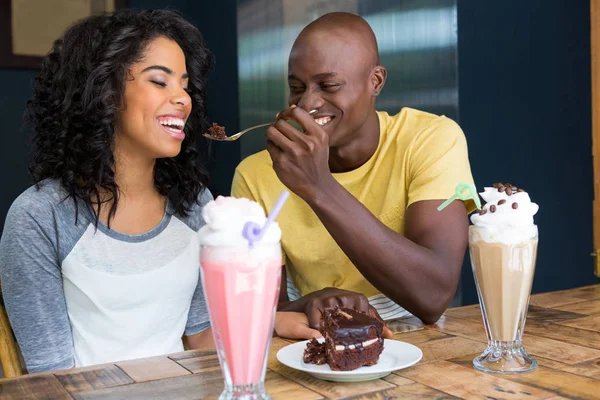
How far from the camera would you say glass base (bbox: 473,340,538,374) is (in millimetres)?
1051

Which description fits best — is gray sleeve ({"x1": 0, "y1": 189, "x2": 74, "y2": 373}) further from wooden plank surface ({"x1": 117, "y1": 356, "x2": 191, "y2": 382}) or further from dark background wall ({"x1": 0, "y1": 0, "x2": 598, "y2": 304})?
dark background wall ({"x1": 0, "y1": 0, "x2": 598, "y2": 304})

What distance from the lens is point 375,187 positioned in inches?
74.0

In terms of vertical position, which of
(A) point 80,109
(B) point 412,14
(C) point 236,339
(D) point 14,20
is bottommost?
(C) point 236,339

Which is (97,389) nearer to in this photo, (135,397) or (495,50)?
(135,397)

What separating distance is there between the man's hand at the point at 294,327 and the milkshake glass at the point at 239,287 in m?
0.40

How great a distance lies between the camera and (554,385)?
38.4 inches

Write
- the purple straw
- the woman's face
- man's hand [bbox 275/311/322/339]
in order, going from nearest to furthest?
the purple straw, man's hand [bbox 275/311/322/339], the woman's face

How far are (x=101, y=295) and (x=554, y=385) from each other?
0.94m

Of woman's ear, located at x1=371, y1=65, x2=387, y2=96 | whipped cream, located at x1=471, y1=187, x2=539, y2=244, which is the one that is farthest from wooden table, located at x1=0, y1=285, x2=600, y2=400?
woman's ear, located at x1=371, y1=65, x2=387, y2=96

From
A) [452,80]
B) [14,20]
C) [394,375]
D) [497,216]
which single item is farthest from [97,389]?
[14,20]

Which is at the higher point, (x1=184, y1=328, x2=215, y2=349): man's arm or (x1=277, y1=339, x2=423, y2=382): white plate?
(x1=277, y1=339, x2=423, y2=382): white plate

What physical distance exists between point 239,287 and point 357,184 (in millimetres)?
1102

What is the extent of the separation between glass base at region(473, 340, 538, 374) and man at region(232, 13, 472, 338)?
35 centimetres

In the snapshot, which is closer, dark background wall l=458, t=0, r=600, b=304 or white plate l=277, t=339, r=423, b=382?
white plate l=277, t=339, r=423, b=382
